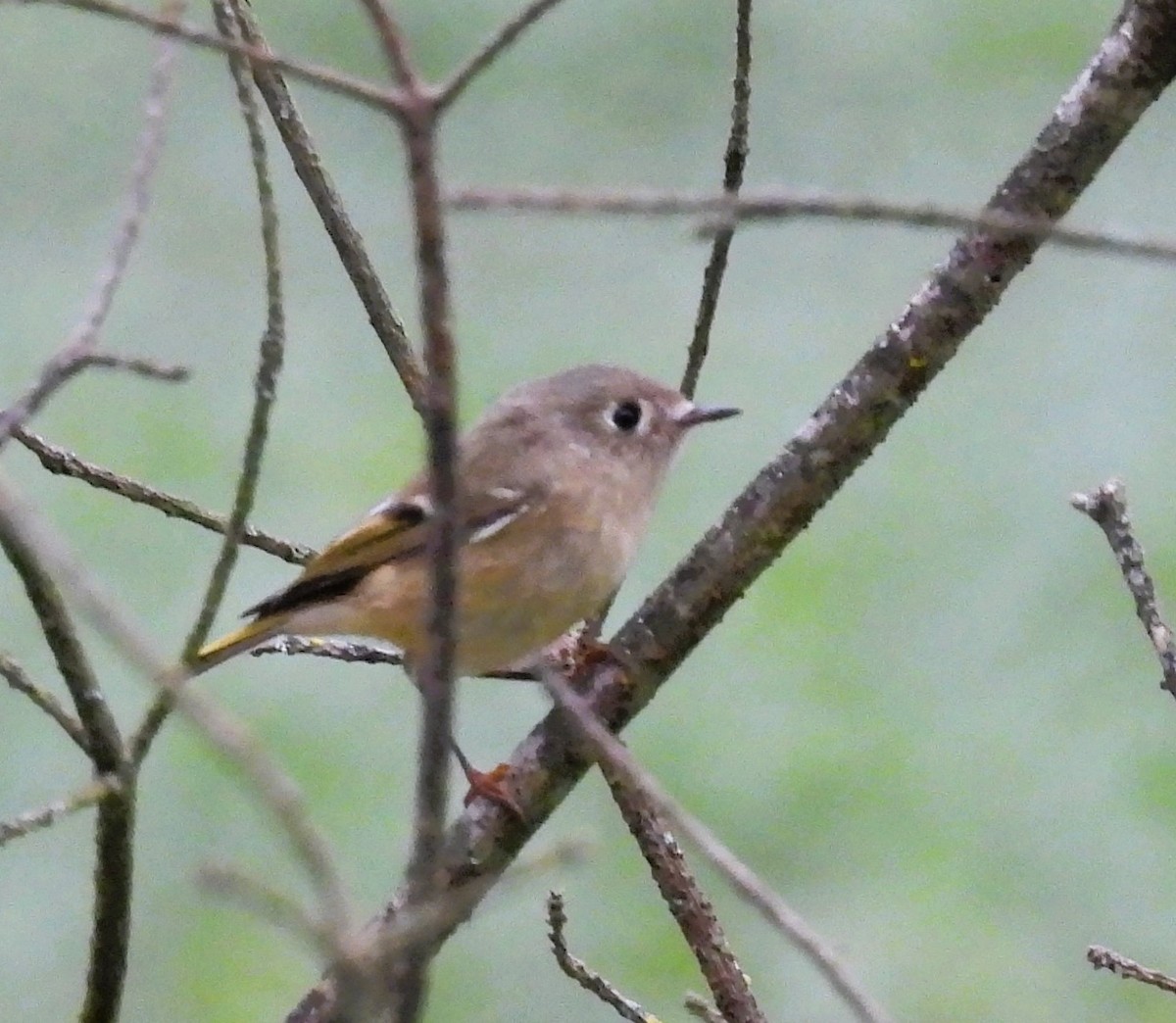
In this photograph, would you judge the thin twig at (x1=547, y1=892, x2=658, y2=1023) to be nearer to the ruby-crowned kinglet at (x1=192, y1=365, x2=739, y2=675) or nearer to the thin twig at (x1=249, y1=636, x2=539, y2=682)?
the thin twig at (x1=249, y1=636, x2=539, y2=682)

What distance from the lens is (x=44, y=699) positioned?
961mm

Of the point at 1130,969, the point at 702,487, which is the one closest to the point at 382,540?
the point at 1130,969

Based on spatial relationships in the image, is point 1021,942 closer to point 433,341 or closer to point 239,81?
point 239,81

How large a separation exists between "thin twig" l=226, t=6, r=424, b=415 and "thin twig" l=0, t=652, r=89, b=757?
337mm

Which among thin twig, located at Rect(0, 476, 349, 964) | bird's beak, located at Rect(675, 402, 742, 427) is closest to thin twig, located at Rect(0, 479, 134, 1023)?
thin twig, located at Rect(0, 476, 349, 964)

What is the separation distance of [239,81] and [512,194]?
44 cm

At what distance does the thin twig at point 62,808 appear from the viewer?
87cm

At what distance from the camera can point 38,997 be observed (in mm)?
2518

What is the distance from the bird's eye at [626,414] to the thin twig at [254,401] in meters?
0.75

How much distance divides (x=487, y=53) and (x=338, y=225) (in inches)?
29.6

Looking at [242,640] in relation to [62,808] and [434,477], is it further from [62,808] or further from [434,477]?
[434,477]

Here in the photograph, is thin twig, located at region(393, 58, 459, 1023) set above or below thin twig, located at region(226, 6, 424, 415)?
below

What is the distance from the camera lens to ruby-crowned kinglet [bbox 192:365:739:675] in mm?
1506

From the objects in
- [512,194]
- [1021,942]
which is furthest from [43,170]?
[512,194]
